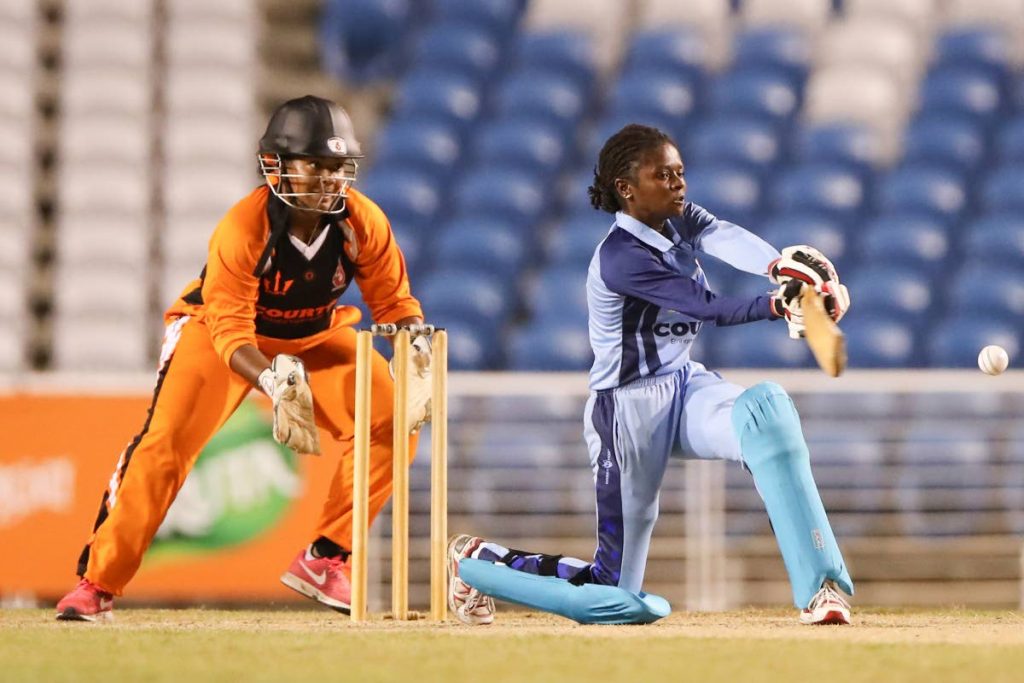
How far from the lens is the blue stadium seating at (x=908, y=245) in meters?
9.52

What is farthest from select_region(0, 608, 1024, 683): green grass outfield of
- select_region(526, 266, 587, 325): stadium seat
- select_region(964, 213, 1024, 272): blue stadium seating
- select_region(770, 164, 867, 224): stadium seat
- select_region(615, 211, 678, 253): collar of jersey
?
select_region(770, 164, 867, 224): stadium seat

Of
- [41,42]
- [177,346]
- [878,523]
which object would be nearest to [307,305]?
[177,346]

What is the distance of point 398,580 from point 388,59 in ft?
24.1

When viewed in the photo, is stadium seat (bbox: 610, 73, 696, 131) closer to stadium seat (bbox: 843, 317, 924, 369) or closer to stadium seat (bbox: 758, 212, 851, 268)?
stadium seat (bbox: 758, 212, 851, 268)

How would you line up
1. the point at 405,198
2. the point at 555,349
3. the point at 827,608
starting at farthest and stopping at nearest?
the point at 405,198, the point at 555,349, the point at 827,608

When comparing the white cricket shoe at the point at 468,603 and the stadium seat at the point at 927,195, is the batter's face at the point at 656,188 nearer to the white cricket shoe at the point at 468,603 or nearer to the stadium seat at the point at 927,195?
the white cricket shoe at the point at 468,603

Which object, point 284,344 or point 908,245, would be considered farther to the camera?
point 908,245

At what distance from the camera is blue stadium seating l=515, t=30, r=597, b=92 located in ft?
36.2

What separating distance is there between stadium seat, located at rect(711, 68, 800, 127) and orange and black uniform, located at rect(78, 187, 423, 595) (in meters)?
5.84

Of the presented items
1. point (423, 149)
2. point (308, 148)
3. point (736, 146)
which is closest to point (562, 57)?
point (423, 149)

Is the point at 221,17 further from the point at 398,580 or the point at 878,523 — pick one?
the point at 398,580

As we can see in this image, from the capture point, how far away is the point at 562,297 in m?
9.28

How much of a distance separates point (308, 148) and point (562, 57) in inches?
254

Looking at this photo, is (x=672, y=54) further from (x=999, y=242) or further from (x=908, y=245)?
(x=999, y=242)
